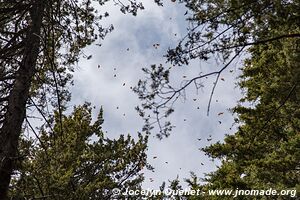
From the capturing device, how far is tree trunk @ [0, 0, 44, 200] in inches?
159

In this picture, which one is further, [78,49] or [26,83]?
[78,49]

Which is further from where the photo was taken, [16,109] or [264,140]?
[264,140]

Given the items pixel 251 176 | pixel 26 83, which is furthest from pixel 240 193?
pixel 26 83

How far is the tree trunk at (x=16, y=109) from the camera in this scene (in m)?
4.04

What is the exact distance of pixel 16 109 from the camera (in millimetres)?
4402

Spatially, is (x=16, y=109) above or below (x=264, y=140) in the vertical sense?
below

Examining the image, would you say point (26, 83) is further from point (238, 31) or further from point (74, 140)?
point (74, 140)

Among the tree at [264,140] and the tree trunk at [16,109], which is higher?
the tree at [264,140]

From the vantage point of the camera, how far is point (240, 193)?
44.8 ft

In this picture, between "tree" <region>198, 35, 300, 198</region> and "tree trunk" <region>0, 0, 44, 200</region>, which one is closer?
"tree trunk" <region>0, 0, 44, 200</region>

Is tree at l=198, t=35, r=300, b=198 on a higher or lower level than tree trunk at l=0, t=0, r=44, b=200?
higher

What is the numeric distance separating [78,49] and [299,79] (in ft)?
15.0

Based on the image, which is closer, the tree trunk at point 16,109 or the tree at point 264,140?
the tree trunk at point 16,109

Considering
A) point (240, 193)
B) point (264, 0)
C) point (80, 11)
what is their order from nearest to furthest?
point (264, 0) < point (80, 11) < point (240, 193)
